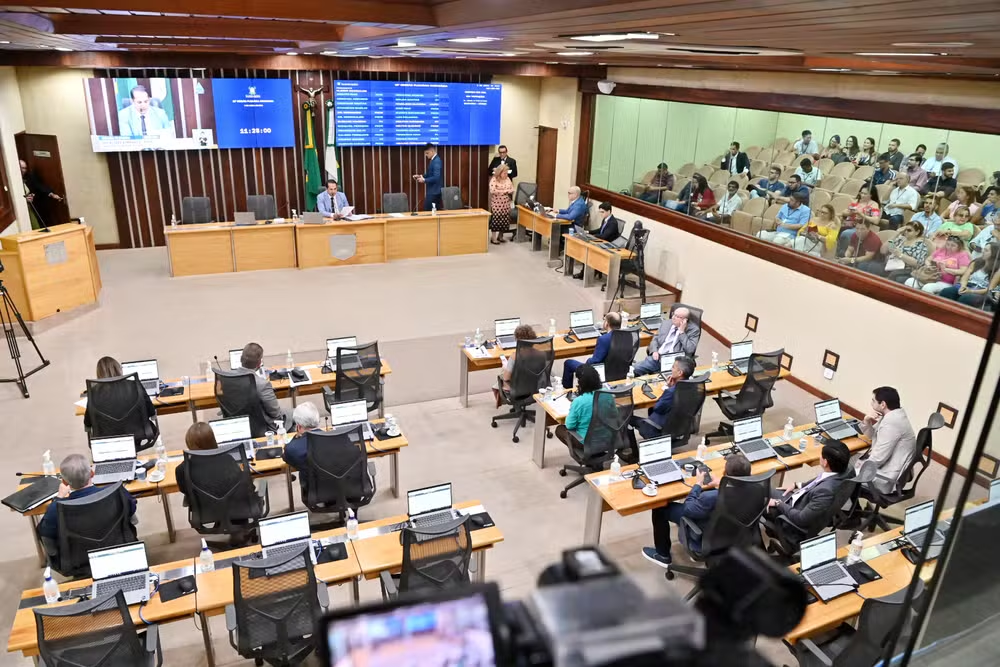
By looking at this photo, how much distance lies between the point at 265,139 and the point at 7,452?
7.64 m

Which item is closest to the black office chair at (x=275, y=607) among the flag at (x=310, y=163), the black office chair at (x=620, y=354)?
the black office chair at (x=620, y=354)

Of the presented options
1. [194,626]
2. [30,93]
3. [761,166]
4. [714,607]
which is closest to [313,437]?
[194,626]

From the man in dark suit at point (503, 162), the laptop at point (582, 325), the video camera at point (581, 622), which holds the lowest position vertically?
the laptop at point (582, 325)

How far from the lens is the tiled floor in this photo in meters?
5.49

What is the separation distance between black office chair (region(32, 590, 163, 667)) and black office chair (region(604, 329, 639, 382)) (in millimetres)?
4944

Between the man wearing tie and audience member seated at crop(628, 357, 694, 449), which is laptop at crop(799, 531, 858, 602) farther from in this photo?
the man wearing tie

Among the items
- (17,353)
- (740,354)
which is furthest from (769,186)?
(17,353)

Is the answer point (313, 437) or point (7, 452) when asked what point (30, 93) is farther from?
point (313, 437)

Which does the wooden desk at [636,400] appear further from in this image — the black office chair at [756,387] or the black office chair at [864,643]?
the black office chair at [864,643]

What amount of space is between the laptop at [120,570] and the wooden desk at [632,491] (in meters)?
2.98

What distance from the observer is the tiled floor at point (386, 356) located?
549 centimetres

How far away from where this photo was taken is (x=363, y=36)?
3797 mm

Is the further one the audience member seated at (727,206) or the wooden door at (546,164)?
the wooden door at (546,164)

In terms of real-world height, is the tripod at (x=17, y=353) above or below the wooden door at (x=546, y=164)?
below
